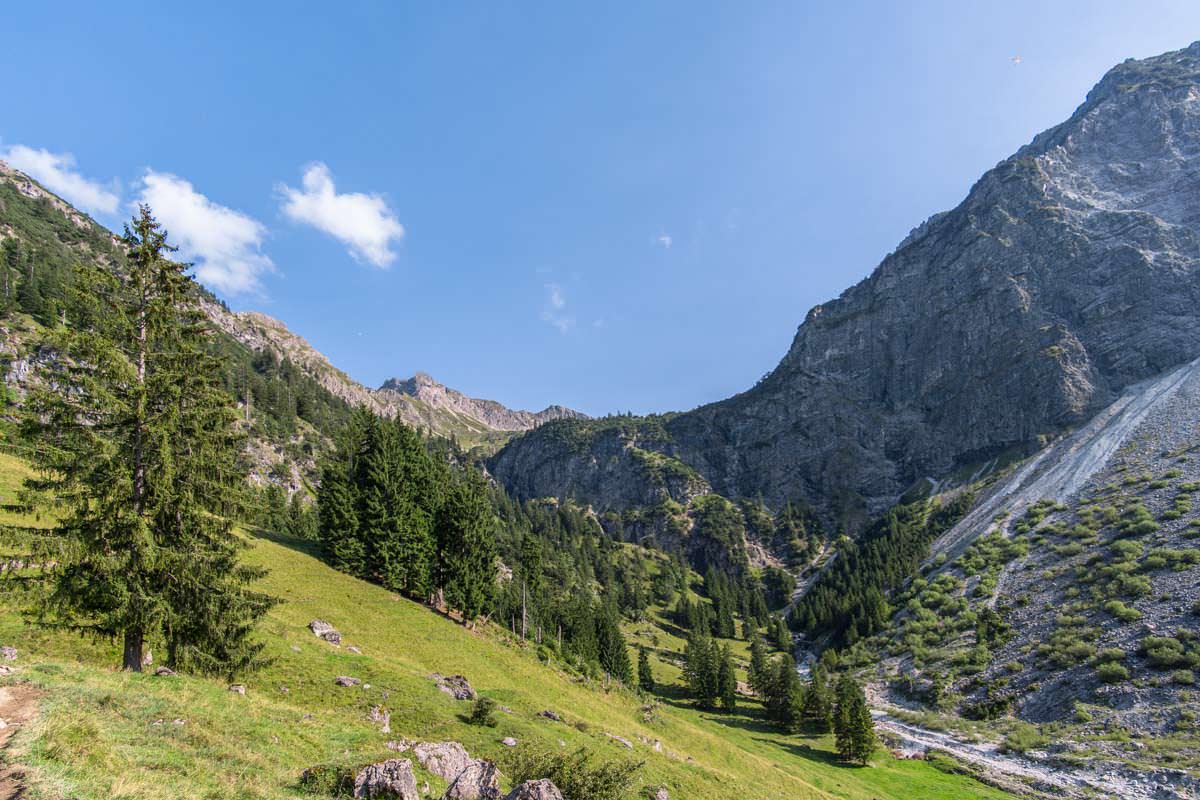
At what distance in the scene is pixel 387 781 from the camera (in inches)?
526

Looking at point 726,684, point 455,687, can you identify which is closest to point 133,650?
point 455,687

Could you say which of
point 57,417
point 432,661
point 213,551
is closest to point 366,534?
point 432,661

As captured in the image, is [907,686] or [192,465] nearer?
[192,465]

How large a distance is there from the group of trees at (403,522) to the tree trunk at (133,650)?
99.4 ft

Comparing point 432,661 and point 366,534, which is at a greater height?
point 366,534

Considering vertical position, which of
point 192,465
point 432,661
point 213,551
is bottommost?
point 432,661

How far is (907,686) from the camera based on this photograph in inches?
3125

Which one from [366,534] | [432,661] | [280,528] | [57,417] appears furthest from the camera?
[280,528]

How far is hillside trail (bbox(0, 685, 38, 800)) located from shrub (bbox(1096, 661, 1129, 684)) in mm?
87481

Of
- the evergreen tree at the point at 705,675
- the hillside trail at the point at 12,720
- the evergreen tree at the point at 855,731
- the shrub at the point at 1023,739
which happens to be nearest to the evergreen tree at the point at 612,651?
the evergreen tree at the point at 705,675

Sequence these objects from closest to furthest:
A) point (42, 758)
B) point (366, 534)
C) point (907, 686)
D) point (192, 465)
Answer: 1. point (42, 758)
2. point (192, 465)
3. point (366, 534)
4. point (907, 686)

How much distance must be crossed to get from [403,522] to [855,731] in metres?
53.6

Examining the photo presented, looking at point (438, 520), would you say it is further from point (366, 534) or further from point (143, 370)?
point (143, 370)

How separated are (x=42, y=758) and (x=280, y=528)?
341 ft
